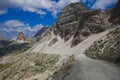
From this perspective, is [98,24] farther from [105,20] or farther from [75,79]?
[75,79]

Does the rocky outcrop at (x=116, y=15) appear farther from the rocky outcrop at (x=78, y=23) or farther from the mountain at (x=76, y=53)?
the rocky outcrop at (x=78, y=23)

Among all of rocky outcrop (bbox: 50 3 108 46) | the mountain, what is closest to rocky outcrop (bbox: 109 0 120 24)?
the mountain

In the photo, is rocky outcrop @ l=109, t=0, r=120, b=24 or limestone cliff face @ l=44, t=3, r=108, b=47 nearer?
rocky outcrop @ l=109, t=0, r=120, b=24

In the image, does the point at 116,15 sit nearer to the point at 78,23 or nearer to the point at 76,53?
the point at 76,53

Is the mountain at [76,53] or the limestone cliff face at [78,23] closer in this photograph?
the mountain at [76,53]

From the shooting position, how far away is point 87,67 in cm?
4119

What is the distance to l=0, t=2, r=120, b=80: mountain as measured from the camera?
4109 centimetres

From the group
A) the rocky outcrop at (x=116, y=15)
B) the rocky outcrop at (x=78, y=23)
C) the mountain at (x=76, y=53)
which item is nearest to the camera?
the mountain at (x=76, y=53)

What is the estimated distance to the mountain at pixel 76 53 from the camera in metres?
41.1

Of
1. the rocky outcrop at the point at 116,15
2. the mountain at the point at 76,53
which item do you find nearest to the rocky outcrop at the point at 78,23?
the mountain at the point at 76,53

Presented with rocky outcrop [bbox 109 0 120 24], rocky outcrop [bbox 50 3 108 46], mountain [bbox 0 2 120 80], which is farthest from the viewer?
rocky outcrop [bbox 50 3 108 46]

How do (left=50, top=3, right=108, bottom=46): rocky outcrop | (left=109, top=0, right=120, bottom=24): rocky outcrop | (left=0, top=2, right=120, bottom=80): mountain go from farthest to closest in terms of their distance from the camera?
(left=50, top=3, right=108, bottom=46): rocky outcrop < (left=109, top=0, right=120, bottom=24): rocky outcrop < (left=0, top=2, right=120, bottom=80): mountain

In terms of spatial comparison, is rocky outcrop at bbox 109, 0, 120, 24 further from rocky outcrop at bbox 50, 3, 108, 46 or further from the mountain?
rocky outcrop at bbox 50, 3, 108, 46

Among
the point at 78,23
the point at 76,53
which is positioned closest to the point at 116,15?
the point at 76,53
